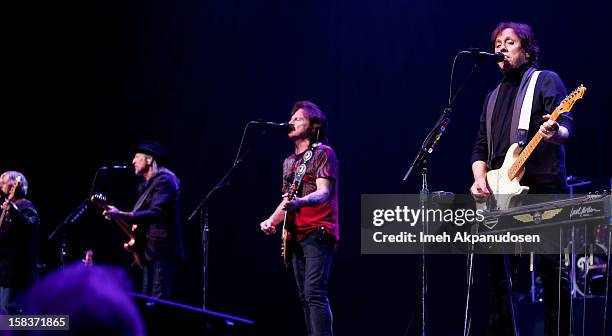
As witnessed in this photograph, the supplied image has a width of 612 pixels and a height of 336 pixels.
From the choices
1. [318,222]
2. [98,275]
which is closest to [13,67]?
[318,222]

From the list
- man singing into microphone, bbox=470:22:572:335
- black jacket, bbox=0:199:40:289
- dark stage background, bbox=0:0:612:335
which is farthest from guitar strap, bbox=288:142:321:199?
black jacket, bbox=0:199:40:289

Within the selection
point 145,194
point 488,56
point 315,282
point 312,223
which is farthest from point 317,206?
point 145,194

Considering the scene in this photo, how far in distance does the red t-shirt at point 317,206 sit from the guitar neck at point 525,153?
1.35m

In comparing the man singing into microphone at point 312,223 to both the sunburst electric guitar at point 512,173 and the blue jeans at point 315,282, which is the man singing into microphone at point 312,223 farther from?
the sunburst electric guitar at point 512,173

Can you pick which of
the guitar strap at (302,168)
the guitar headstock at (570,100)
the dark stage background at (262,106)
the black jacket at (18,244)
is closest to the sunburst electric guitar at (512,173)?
the guitar headstock at (570,100)

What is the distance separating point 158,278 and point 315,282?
6.11 feet

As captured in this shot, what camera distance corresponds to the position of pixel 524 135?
3.86 m

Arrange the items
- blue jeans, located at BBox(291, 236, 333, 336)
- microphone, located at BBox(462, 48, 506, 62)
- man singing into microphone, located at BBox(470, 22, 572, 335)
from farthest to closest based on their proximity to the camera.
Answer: blue jeans, located at BBox(291, 236, 333, 336), microphone, located at BBox(462, 48, 506, 62), man singing into microphone, located at BBox(470, 22, 572, 335)

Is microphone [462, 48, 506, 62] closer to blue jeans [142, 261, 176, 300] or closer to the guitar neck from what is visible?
the guitar neck

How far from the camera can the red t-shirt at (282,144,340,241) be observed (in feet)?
15.6

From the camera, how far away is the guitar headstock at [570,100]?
3689 mm

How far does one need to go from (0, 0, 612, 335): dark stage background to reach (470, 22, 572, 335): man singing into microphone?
116 inches

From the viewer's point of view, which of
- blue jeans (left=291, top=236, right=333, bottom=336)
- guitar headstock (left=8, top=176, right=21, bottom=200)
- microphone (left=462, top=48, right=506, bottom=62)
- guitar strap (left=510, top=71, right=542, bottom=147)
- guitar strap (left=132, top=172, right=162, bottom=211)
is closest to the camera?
guitar strap (left=510, top=71, right=542, bottom=147)

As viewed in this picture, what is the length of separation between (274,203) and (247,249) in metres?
0.55
